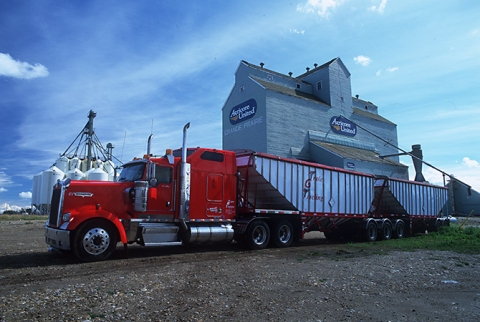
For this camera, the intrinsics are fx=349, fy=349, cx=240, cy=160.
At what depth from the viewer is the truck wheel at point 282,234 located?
493 inches

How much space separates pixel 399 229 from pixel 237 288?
48.6 ft

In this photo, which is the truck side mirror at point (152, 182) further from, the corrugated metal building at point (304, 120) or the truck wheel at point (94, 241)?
the corrugated metal building at point (304, 120)

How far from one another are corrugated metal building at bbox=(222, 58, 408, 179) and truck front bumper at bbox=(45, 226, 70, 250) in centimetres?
2174

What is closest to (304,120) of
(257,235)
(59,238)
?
(257,235)

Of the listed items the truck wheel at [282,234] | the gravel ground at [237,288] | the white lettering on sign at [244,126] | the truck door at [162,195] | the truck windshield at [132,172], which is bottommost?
the gravel ground at [237,288]

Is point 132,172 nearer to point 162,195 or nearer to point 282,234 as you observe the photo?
point 162,195

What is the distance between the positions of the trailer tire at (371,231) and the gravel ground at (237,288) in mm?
5934

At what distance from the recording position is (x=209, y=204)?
36.6ft

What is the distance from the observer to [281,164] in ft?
41.4

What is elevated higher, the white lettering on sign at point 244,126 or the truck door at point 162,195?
the white lettering on sign at point 244,126

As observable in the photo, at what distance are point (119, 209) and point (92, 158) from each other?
42.9 m

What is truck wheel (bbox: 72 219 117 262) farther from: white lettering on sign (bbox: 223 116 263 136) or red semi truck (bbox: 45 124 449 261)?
white lettering on sign (bbox: 223 116 263 136)

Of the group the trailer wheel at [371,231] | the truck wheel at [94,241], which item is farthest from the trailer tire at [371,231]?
the truck wheel at [94,241]

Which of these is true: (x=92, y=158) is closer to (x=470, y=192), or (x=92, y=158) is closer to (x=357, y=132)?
(x=357, y=132)
